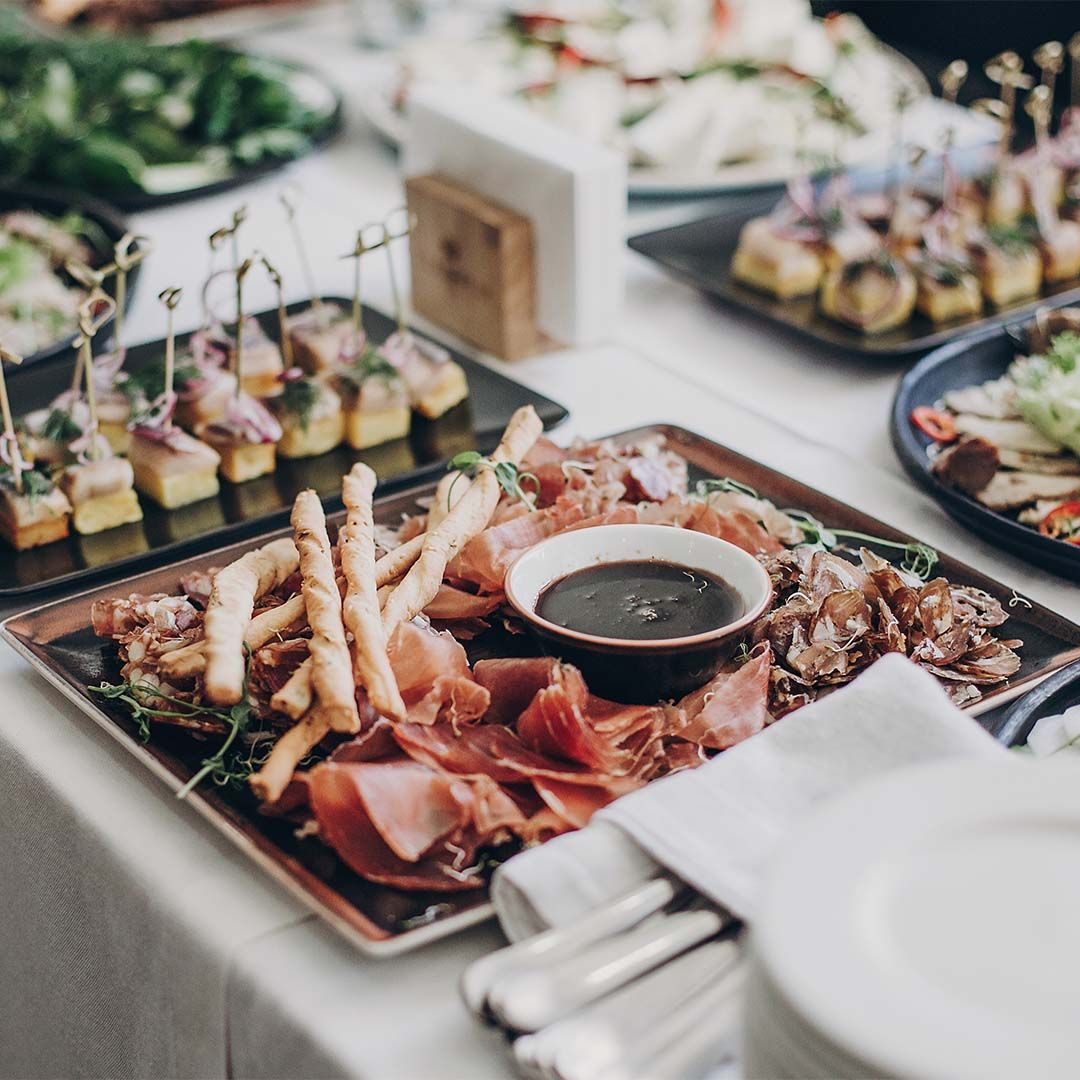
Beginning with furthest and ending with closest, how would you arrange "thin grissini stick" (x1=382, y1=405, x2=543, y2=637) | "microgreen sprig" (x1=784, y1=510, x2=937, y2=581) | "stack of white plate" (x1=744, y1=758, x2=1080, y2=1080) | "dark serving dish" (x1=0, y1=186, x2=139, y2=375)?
"dark serving dish" (x1=0, y1=186, x2=139, y2=375) → "microgreen sprig" (x1=784, y1=510, x2=937, y2=581) → "thin grissini stick" (x1=382, y1=405, x2=543, y2=637) → "stack of white plate" (x1=744, y1=758, x2=1080, y2=1080)

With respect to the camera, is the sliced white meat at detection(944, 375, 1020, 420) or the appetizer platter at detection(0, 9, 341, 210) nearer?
the sliced white meat at detection(944, 375, 1020, 420)

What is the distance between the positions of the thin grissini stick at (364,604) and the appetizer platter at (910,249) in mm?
815

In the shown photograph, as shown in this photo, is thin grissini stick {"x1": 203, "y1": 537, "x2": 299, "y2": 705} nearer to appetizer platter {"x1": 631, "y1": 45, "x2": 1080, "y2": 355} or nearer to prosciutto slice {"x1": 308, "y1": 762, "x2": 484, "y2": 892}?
prosciutto slice {"x1": 308, "y1": 762, "x2": 484, "y2": 892}

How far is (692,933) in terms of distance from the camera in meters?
0.80

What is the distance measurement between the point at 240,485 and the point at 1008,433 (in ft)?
2.78

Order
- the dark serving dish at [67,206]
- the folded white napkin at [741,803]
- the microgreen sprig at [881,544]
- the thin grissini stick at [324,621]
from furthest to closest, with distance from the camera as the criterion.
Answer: the dark serving dish at [67,206] < the microgreen sprig at [881,544] < the thin grissini stick at [324,621] < the folded white napkin at [741,803]

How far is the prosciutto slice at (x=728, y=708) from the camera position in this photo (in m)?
1.01

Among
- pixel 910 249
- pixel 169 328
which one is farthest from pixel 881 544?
pixel 910 249

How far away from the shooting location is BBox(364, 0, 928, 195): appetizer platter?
2.38 m

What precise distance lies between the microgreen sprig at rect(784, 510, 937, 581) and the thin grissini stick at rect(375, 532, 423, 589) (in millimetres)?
357

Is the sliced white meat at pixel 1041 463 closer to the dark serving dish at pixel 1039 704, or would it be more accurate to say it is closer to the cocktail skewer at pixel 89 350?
the dark serving dish at pixel 1039 704

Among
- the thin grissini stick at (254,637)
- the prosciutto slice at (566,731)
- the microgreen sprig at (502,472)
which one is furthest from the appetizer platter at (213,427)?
the prosciutto slice at (566,731)

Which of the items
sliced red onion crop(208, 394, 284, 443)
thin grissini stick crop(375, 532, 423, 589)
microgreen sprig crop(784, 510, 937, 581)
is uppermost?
thin grissini stick crop(375, 532, 423, 589)

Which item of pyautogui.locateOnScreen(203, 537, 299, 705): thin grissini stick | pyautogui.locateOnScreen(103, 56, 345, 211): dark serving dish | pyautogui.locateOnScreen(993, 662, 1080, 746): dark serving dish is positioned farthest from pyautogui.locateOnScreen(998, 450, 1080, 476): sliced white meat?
pyautogui.locateOnScreen(103, 56, 345, 211): dark serving dish
